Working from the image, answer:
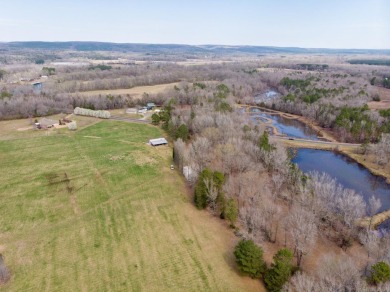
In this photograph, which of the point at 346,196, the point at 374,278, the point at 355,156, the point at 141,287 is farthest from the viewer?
the point at 355,156

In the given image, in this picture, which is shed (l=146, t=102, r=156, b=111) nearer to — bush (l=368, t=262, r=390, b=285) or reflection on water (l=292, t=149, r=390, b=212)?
reflection on water (l=292, t=149, r=390, b=212)

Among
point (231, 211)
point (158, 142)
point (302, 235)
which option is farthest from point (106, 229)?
point (158, 142)

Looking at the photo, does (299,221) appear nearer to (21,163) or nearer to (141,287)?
(141,287)

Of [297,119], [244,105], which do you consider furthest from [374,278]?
[244,105]

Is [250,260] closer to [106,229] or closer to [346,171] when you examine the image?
[106,229]

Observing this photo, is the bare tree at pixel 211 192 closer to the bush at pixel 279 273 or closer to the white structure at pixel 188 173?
the white structure at pixel 188 173

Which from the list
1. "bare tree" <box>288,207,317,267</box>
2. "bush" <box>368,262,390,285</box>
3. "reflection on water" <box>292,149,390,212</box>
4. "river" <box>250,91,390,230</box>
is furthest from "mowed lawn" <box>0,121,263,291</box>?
"reflection on water" <box>292,149,390,212</box>
